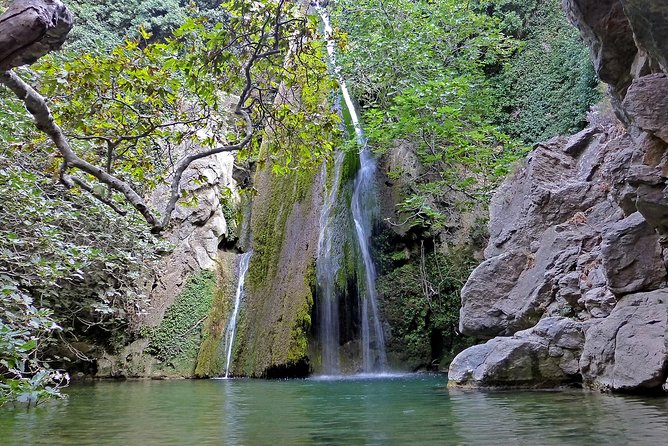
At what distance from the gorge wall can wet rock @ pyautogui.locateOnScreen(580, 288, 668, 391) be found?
0.04 feet

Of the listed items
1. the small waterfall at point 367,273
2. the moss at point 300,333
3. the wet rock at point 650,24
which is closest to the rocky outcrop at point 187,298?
the moss at point 300,333

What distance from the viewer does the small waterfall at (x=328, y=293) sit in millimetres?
14148

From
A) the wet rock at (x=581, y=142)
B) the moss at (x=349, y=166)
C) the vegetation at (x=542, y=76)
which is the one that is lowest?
the wet rock at (x=581, y=142)

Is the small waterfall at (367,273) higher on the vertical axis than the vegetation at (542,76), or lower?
lower

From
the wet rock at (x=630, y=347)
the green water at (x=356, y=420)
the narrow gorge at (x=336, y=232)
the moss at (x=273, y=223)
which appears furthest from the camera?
the moss at (x=273, y=223)

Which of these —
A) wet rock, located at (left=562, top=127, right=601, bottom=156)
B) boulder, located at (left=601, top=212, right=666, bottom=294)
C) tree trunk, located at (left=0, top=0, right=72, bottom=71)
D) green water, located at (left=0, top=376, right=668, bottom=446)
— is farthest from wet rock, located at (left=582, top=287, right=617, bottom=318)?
tree trunk, located at (left=0, top=0, right=72, bottom=71)

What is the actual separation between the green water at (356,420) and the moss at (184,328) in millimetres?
7564


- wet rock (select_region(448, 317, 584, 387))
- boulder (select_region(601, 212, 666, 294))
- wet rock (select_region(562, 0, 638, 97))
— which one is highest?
wet rock (select_region(562, 0, 638, 97))

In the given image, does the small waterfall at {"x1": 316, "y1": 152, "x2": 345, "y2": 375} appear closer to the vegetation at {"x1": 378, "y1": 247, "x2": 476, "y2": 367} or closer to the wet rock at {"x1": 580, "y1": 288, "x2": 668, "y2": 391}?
the vegetation at {"x1": 378, "y1": 247, "x2": 476, "y2": 367}

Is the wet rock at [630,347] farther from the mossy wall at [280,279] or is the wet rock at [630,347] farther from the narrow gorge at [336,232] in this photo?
the mossy wall at [280,279]

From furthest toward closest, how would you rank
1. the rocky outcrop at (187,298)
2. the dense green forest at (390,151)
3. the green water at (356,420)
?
the rocky outcrop at (187,298) → the dense green forest at (390,151) → the green water at (356,420)

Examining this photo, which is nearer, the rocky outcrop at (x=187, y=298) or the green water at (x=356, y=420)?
the green water at (x=356, y=420)

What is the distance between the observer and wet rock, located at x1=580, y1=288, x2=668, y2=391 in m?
6.28

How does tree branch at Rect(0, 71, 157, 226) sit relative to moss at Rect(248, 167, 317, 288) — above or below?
below
